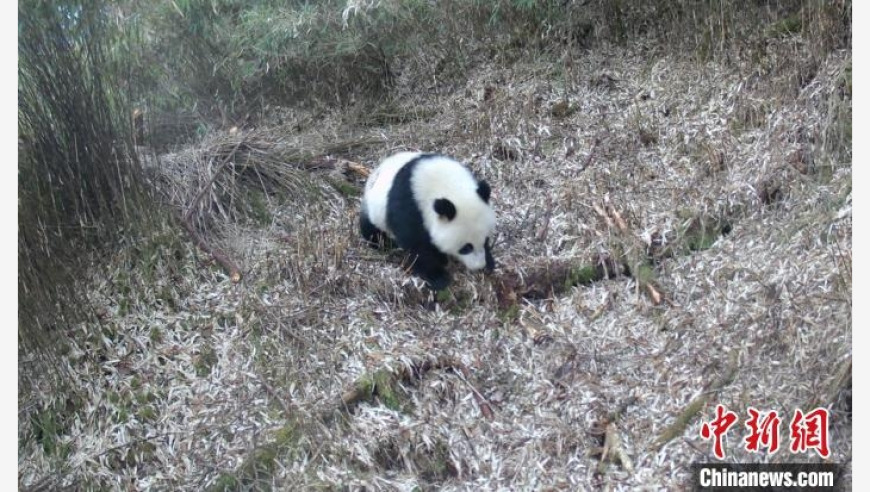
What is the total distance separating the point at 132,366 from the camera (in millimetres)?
4402

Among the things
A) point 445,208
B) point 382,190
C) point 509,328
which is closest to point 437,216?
point 445,208

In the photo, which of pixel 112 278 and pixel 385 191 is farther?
pixel 385 191

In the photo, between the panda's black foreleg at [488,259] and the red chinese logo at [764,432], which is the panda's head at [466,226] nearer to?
the panda's black foreleg at [488,259]

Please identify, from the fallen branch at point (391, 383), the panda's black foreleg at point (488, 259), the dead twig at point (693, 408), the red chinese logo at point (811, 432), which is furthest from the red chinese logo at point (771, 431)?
the panda's black foreleg at point (488, 259)

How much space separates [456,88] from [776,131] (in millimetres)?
2950

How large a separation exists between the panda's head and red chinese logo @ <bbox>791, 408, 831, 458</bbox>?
6.86ft

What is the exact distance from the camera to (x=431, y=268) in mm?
4934

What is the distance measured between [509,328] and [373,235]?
1230mm

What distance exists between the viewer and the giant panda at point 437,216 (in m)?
4.80

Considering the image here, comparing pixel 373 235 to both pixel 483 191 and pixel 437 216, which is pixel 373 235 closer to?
pixel 437 216

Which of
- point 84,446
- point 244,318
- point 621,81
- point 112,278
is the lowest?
point 84,446

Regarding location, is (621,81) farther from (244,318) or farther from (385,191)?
(244,318)

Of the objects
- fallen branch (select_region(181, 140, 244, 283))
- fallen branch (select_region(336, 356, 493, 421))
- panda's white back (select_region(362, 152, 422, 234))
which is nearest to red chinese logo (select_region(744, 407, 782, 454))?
fallen branch (select_region(336, 356, 493, 421))

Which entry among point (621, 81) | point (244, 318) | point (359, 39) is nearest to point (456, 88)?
point (359, 39)
